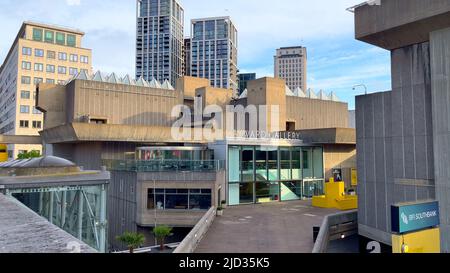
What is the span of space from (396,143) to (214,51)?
537 ft

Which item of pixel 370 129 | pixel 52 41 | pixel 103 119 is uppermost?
pixel 52 41

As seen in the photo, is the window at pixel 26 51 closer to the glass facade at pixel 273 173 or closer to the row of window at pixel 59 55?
the row of window at pixel 59 55

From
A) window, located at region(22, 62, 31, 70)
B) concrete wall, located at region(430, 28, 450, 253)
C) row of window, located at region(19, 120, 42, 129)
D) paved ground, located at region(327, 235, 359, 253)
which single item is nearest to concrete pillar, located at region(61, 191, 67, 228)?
paved ground, located at region(327, 235, 359, 253)

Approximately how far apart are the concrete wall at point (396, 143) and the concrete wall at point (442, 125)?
72cm

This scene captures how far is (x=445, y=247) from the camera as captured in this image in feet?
55.5

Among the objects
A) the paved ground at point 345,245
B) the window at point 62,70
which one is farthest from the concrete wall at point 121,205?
the window at point 62,70

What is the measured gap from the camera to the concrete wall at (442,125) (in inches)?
662

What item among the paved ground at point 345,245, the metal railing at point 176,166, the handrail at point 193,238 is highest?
the metal railing at point 176,166

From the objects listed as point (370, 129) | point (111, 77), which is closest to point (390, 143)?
point (370, 129)

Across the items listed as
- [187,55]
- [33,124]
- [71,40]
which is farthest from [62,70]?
[187,55]

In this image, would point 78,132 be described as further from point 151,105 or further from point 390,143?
point 390,143

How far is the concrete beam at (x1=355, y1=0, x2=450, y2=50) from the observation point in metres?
16.8

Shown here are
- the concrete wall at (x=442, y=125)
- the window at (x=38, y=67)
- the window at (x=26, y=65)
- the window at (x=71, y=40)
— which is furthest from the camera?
the window at (x=71, y=40)
